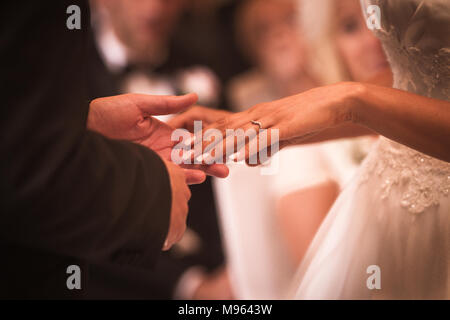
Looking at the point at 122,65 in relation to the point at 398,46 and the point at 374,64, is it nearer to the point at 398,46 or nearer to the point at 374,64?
the point at 374,64

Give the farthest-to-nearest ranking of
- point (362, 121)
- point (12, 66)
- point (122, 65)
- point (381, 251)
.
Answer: point (122, 65) → point (381, 251) → point (362, 121) → point (12, 66)

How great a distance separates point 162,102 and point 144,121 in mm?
37

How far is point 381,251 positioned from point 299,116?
0.84 ft

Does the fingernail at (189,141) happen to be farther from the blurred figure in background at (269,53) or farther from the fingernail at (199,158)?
the blurred figure in background at (269,53)

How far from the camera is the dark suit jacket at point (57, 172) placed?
0.37 metres

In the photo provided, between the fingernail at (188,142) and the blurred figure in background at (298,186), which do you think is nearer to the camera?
the fingernail at (188,142)

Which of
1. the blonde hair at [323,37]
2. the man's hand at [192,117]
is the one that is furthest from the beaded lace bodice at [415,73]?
the blonde hair at [323,37]

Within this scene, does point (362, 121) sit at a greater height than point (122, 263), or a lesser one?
greater

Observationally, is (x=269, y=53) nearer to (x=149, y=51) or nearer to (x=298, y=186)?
(x=149, y=51)

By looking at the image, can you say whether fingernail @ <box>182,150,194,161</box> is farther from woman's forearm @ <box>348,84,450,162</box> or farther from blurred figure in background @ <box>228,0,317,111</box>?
blurred figure in background @ <box>228,0,317,111</box>

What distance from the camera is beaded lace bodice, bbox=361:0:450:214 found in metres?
0.49

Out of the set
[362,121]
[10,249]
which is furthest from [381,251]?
[10,249]

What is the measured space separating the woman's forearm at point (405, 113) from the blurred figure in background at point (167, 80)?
922 millimetres

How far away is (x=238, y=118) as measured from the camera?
0.48 m
